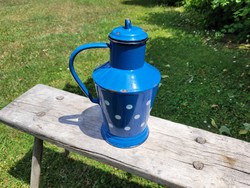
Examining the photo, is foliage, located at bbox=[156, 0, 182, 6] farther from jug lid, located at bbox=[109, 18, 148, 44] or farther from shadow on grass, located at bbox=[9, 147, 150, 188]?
jug lid, located at bbox=[109, 18, 148, 44]

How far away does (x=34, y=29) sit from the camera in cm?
616

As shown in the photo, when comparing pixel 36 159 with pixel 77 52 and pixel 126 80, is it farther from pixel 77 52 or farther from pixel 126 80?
pixel 126 80

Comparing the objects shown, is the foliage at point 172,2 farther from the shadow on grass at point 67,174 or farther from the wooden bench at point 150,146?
the wooden bench at point 150,146

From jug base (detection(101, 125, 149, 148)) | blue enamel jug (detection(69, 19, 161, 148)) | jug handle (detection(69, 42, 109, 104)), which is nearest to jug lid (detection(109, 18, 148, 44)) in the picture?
blue enamel jug (detection(69, 19, 161, 148))

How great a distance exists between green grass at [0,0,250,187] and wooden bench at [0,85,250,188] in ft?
2.14

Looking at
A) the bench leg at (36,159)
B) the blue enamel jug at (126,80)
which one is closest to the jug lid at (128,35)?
the blue enamel jug at (126,80)

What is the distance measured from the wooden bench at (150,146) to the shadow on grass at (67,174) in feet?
1.36

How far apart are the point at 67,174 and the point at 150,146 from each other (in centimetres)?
120

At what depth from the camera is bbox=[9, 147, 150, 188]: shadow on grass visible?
2.57 metres

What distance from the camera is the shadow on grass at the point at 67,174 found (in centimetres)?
257

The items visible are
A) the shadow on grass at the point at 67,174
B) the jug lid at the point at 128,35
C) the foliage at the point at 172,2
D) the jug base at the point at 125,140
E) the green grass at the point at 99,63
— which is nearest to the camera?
the jug lid at the point at 128,35

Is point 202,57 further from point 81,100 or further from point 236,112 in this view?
point 81,100

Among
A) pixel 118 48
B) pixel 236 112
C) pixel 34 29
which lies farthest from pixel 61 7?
pixel 118 48

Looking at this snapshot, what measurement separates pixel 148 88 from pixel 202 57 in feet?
11.8
